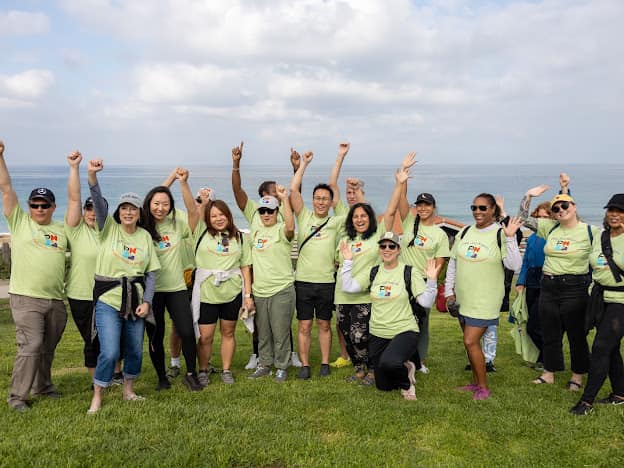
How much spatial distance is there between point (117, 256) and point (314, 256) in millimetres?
2456

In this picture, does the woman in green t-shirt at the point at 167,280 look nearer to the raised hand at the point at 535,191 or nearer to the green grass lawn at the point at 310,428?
the green grass lawn at the point at 310,428

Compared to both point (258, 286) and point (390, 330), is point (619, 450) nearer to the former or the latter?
point (390, 330)

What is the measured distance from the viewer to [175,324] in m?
6.43

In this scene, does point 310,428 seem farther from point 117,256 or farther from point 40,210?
point 40,210

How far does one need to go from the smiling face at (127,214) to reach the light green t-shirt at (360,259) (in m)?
2.50

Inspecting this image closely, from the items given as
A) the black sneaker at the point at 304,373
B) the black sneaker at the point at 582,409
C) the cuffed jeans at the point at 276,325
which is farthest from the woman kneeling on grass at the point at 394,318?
the black sneaker at the point at 582,409

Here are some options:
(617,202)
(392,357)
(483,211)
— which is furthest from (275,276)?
(617,202)

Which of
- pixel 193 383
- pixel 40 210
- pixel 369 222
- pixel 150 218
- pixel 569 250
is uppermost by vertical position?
pixel 40 210

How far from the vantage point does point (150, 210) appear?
6.13 meters

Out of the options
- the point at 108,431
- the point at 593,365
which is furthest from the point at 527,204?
the point at 108,431

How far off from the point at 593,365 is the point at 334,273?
3150mm

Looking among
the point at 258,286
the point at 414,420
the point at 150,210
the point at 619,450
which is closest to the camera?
the point at 619,450

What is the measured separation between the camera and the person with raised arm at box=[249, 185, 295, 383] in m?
6.90

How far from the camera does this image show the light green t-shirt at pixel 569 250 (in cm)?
625
